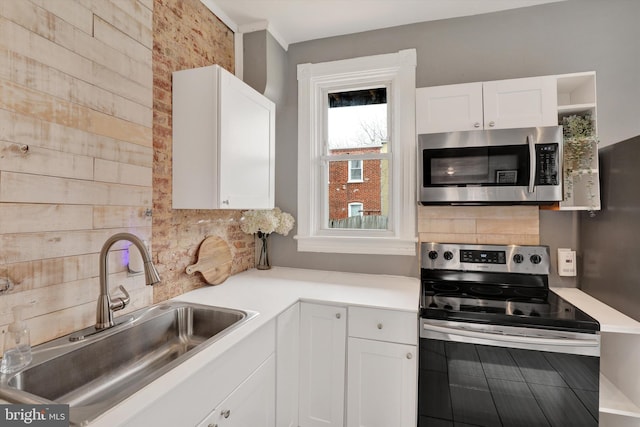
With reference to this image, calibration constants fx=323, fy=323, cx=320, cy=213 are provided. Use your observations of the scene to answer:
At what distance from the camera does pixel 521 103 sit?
1882 millimetres

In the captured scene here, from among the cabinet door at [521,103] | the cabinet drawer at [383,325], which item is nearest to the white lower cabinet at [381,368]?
the cabinet drawer at [383,325]

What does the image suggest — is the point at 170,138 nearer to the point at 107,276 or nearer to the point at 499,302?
the point at 107,276

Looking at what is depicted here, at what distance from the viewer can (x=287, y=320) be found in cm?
167

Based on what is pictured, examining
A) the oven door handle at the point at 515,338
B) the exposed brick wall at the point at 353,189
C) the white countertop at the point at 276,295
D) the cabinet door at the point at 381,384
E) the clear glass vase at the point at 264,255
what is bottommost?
the cabinet door at the point at 381,384

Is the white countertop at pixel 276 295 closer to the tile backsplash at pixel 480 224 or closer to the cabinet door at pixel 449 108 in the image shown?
the tile backsplash at pixel 480 224

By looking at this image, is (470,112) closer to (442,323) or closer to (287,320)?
(442,323)

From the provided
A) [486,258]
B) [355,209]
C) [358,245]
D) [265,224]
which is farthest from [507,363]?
[265,224]

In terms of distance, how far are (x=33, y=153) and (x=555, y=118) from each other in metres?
2.46

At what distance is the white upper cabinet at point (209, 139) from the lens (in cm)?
165

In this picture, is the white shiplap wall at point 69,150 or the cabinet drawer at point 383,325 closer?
the white shiplap wall at point 69,150

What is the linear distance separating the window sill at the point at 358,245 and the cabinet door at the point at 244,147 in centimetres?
50

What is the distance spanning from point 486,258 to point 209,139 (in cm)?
181

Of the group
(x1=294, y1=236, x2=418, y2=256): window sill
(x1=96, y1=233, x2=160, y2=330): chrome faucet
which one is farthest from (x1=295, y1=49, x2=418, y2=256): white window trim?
(x1=96, y1=233, x2=160, y2=330): chrome faucet

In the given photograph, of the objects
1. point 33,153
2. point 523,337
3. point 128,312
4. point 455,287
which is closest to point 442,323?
point 523,337
